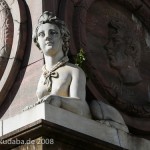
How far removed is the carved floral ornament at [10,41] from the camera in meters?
11.9

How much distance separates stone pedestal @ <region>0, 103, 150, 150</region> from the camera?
9789mm

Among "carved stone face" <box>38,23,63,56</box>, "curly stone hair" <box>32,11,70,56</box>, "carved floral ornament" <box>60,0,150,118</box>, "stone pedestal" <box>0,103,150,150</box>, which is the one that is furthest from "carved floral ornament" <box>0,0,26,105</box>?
"stone pedestal" <box>0,103,150,150</box>

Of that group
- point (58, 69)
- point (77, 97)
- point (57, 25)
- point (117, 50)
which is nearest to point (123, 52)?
point (117, 50)

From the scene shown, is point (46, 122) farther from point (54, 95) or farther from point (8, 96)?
point (8, 96)

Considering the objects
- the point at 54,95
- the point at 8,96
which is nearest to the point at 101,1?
the point at 8,96

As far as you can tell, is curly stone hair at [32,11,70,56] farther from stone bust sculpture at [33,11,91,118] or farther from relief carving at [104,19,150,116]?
relief carving at [104,19,150,116]

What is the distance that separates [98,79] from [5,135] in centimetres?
264

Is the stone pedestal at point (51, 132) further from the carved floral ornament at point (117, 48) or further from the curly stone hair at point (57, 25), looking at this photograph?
the carved floral ornament at point (117, 48)

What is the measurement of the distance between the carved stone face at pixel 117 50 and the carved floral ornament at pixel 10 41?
153cm

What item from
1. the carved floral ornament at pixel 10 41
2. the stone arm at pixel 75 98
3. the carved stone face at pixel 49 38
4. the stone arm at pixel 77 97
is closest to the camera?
the stone arm at pixel 75 98

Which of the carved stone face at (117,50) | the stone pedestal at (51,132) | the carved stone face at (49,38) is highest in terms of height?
the carved stone face at (117,50)

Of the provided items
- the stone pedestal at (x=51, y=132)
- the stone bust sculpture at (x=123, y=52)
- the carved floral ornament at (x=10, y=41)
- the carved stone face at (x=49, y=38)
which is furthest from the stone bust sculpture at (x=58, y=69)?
the stone bust sculpture at (x=123, y=52)

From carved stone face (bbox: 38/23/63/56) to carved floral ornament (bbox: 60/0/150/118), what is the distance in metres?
0.86

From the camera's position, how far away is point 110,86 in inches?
493
